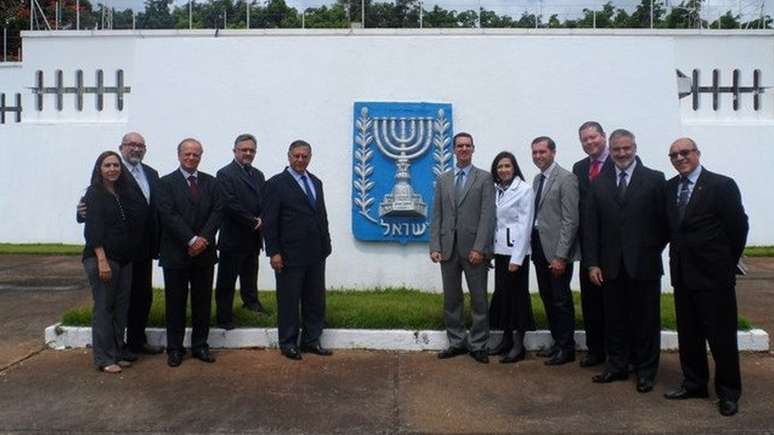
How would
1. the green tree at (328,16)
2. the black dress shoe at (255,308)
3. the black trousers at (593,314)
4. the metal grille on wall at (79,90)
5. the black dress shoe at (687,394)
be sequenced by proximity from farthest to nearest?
the metal grille on wall at (79,90)
the green tree at (328,16)
the black dress shoe at (255,308)
the black trousers at (593,314)
the black dress shoe at (687,394)

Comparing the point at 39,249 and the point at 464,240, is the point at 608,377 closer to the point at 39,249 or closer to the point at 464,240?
the point at 464,240

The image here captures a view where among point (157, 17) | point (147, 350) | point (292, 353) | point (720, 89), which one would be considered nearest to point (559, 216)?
point (292, 353)

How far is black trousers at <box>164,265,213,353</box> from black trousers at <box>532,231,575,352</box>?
8.30 feet

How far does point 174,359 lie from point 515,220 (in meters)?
2.81

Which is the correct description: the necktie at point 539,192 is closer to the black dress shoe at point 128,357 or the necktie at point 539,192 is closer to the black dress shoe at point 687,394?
the black dress shoe at point 687,394

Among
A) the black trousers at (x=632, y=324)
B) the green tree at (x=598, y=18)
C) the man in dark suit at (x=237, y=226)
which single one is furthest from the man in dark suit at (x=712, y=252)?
the green tree at (x=598, y=18)

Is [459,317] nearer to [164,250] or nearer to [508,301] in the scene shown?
[508,301]

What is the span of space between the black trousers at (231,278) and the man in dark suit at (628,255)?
2870 mm

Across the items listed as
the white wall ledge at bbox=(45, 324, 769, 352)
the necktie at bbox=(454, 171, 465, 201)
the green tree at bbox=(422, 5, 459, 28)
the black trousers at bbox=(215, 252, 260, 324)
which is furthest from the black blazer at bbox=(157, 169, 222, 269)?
the green tree at bbox=(422, 5, 459, 28)

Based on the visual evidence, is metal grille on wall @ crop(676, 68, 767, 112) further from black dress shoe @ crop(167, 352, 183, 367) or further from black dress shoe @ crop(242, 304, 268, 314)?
black dress shoe @ crop(167, 352, 183, 367)

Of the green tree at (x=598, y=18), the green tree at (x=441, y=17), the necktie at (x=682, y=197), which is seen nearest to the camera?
the necktie at (x=682, y=197)

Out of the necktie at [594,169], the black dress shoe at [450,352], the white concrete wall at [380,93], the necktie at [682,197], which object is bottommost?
the black dress shoe at [450,352]

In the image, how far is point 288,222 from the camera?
18.9 ft

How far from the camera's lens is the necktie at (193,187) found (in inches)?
220
